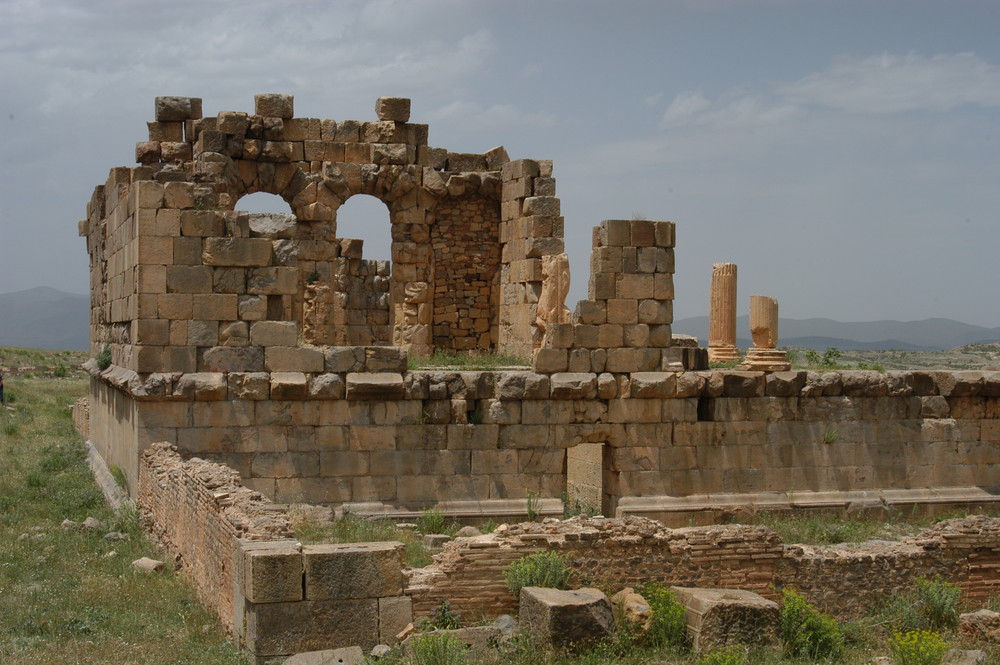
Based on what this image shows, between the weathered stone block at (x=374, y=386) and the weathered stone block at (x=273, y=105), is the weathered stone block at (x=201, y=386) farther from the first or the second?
the weathered stone block at (x=273, y=105)

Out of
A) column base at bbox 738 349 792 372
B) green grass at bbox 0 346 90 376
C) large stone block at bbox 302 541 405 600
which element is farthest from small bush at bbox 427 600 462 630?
green grass at bbox 0 346 90 376

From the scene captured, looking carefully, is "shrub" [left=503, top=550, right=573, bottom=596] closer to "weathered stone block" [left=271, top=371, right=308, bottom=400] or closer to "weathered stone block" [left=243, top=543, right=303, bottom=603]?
"weathered stone block" [left=243, top=543, right=303, bottom=603]

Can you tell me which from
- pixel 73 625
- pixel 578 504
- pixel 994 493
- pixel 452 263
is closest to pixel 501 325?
pixel 452 263

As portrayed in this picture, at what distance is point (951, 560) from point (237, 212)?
27.3ft

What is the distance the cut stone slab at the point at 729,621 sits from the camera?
27.8 ft

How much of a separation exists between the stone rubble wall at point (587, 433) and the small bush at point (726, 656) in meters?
5.24

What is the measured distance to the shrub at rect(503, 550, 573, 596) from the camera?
8.82 m

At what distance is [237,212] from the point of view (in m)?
12.9

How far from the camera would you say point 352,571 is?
316 inches

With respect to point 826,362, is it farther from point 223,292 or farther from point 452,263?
point 223,292

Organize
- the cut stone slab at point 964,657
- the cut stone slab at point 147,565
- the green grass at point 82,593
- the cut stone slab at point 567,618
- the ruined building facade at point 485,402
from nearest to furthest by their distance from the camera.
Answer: the cut stone slab at point 567,618 < the green grass at point 82,593 < the cut stone slab at point 964,657 < the cut stone slab at point 147,565 < the ruined building facade at point 485,402

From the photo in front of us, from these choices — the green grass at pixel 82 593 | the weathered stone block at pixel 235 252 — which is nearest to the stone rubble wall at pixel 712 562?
the green grass at pixel 82 593

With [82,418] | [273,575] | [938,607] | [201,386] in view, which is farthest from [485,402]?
[82,418]

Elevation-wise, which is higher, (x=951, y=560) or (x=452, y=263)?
(x=452, y=263)
